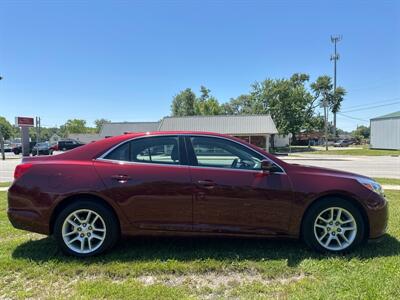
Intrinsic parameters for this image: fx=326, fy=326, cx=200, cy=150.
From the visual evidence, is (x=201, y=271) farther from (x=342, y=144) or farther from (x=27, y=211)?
(x=342, y=144)

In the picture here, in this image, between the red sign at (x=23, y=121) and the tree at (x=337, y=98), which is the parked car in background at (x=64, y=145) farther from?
the tree at (x=337, y=98)

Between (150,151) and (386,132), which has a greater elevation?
(386,132)

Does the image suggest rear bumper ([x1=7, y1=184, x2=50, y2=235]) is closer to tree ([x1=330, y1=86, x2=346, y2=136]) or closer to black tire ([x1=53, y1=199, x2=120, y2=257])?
black tire ([x1=53, y1=199, x2=120, y2=257])

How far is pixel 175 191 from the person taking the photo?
4.01 meters

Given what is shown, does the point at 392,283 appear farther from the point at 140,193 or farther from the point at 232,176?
the point at 140,193

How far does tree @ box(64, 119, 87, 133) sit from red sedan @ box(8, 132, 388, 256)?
12660 cm

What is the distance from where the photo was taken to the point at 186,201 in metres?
4.01

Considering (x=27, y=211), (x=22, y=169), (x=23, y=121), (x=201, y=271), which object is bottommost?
(x=201, y=271)

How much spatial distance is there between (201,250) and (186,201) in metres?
0.74

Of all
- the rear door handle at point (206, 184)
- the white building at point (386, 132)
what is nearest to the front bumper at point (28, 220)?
the rear door handle at point (206, 184)

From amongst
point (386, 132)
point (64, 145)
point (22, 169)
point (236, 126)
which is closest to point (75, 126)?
point (64, 145)

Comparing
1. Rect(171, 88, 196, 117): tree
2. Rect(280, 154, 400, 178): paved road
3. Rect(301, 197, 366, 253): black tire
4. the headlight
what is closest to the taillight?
Rect(301, 197, 366, 253): black tire

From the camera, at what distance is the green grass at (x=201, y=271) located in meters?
3.18

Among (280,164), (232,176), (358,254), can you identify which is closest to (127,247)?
(232,176)
